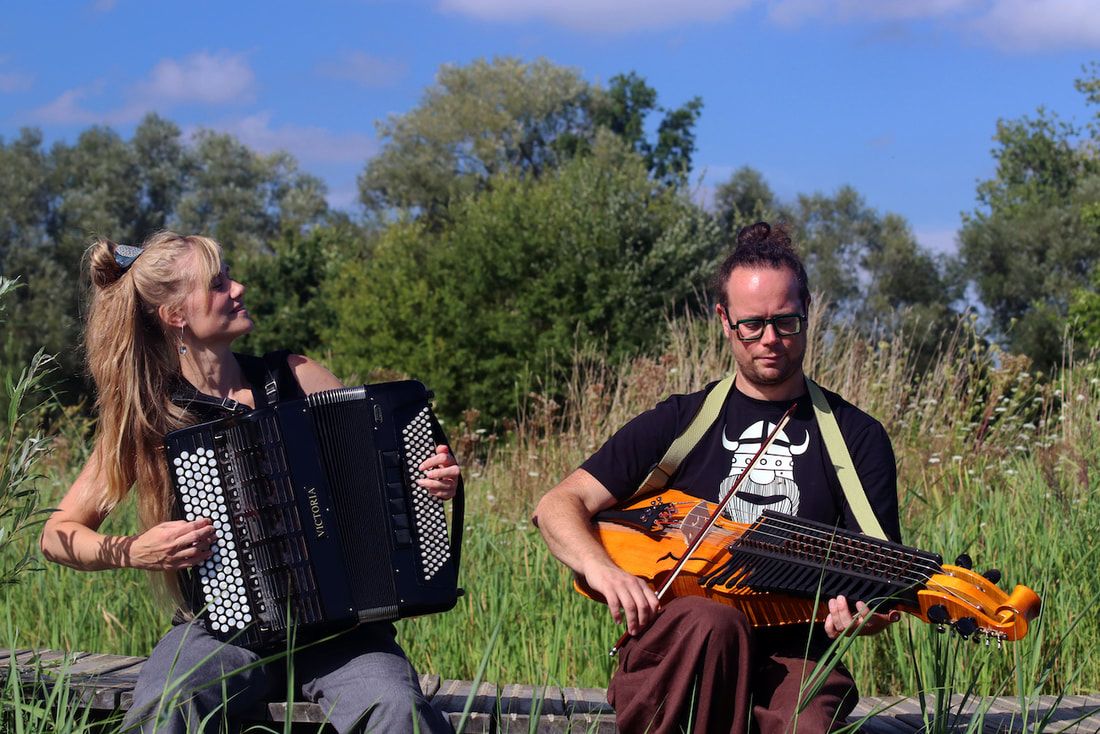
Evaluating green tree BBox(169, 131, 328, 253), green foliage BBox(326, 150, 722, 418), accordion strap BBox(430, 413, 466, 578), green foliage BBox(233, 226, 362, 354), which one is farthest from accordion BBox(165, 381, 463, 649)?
green tree BBox(169, 131, 328, 253)

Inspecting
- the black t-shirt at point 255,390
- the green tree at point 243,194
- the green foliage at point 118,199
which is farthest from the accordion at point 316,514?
the green tree at point 243,194

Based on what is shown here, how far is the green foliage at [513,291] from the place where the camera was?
19.9m

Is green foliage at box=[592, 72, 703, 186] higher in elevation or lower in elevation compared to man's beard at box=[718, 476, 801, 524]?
higher

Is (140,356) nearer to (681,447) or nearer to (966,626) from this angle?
(681,447)

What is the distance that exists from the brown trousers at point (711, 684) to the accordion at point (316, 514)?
20.9 inches

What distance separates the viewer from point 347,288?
24.8m

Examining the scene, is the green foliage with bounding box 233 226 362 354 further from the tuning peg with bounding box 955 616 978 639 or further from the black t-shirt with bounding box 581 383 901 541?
the tuning peg with bounding box 955 616 978 639

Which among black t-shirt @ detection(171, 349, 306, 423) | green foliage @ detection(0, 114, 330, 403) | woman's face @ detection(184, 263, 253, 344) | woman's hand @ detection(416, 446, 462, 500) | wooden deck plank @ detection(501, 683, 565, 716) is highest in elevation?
green foliage @ detection(0, 114, 330, 403)

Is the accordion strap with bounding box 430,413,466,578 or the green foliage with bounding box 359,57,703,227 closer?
the accordion strap with bounding box 430,413,466,578

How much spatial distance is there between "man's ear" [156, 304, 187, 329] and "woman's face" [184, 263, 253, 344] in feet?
0.06

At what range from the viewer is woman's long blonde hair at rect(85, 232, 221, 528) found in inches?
121

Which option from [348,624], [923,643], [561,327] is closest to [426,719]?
[348,624]

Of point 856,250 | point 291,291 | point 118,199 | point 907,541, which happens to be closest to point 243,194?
point 118,199

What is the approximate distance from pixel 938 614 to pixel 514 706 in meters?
1.23
